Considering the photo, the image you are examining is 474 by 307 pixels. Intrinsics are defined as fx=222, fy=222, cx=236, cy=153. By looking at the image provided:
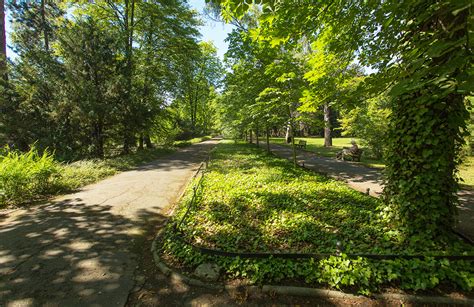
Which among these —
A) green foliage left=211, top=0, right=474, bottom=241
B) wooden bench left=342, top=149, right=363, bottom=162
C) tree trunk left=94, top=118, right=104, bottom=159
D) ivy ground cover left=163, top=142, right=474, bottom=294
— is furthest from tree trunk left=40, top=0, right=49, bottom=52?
wooden bench left=342, top=149, right=363, bottom=162

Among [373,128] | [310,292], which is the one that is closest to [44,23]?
[310,292]

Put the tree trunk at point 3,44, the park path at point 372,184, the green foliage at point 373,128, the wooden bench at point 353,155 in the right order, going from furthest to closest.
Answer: the green foliage at point 373,128, the wooden bench at point 353,155, the tree trunk at point 3,44, the park path at point 372,184

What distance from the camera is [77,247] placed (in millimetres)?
3965

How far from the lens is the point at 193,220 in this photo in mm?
4910

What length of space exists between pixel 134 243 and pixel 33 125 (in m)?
13.8

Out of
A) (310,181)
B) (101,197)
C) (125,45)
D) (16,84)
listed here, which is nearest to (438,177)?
(310,181)

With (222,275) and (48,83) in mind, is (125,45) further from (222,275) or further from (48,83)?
(222,275)

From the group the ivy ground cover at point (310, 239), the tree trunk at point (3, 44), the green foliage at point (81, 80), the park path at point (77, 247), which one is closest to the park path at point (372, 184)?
the ivy ground cover at point (310, 239)

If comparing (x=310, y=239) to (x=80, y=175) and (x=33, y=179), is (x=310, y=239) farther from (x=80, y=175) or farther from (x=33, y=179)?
(x=80, y=175)

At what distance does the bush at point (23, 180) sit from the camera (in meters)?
6.30

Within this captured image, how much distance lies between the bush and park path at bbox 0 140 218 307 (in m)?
0.91

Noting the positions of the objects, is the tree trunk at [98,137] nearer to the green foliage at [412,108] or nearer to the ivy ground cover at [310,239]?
the ivy ground cover at [310,239]

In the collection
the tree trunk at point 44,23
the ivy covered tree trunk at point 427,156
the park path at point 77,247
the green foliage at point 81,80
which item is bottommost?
the park path at point 77,247

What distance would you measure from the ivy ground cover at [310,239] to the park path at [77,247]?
2.61 feet
